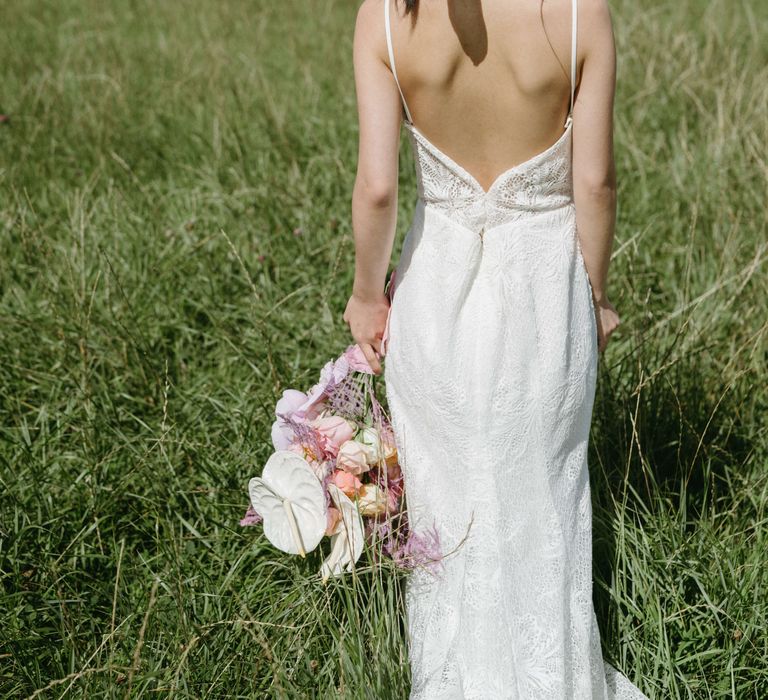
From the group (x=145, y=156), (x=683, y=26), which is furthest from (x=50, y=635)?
(x=683, y=26)

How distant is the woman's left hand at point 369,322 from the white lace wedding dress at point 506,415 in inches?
4.5

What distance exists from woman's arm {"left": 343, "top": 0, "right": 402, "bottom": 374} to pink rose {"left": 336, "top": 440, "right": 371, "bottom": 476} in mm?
415

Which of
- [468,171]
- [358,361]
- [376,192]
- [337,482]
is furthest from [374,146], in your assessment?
[337,482]

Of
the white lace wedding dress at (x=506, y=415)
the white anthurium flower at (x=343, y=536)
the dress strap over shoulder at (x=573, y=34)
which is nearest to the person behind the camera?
the dress strap over shoulder at (x=573, y=34)

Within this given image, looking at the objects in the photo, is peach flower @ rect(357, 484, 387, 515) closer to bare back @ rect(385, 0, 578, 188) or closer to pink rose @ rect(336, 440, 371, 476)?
pink rose @ rect(336, 440, 371, 476)

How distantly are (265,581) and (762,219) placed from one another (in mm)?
2458

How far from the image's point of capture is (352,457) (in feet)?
7.25

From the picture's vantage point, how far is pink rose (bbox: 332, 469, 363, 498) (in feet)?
7.19

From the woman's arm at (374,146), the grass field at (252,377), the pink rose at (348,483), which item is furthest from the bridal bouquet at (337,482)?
the woman's arm at (374,146)

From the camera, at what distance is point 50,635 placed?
90.5 inches

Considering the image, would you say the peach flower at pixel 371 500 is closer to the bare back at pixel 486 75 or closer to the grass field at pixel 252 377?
the grass field at pixel 252 377

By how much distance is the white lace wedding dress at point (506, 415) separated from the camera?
1.95 meters

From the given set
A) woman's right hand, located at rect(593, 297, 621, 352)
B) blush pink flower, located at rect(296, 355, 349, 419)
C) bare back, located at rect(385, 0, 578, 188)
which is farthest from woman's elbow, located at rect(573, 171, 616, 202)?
blush pink flower, located at rect(296, 355, 349, 419)

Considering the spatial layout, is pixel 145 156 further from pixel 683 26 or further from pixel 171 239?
pixel 683 26
